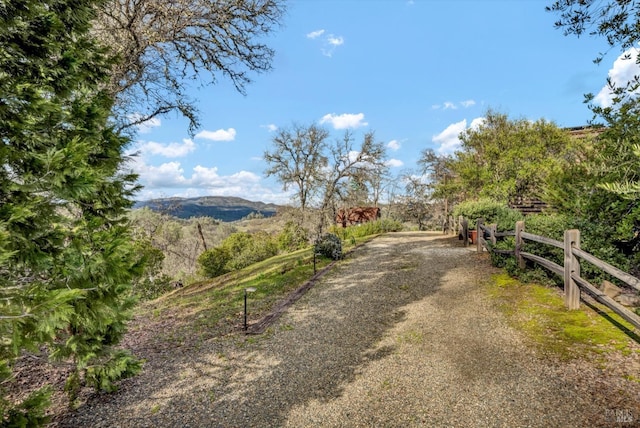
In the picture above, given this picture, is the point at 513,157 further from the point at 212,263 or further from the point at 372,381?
the point at 212,263

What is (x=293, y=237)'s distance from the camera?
69.4 feet

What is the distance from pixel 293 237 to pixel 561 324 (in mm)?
17129

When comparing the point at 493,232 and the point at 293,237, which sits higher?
the point at 493,232

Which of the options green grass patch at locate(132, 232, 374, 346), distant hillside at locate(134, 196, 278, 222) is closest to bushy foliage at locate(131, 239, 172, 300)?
green grass patch at locate(132, 232, 374, 346)

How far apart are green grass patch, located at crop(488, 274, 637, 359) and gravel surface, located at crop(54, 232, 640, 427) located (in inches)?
10.8

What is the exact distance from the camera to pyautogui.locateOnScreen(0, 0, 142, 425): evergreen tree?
2.28 m

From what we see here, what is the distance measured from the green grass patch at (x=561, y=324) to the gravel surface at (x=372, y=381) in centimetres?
27

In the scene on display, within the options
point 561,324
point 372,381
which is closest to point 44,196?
point 372,381

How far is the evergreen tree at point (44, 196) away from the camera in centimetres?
228

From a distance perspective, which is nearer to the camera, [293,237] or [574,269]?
[574,269]

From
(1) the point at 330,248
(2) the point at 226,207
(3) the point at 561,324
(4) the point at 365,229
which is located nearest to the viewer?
(3) the point at 561,324

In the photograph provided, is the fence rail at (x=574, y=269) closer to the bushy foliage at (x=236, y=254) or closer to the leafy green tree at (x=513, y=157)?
the leafy green tree at (x=513, y=157)

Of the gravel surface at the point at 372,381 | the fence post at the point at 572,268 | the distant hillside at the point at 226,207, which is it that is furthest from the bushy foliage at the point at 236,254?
the distant hillside at the point at 226,207

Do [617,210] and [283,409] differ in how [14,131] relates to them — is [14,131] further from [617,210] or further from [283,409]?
[617,210]
